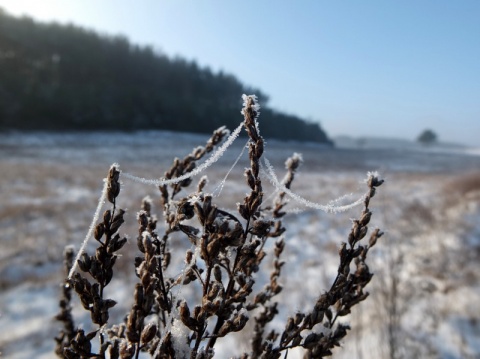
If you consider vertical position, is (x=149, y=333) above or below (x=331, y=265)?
above

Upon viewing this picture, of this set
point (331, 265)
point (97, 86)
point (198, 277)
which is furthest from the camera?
point (97, 86)

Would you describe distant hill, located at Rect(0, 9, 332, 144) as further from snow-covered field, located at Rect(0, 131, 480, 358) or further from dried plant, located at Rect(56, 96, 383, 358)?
dried plant, located at Rect(56, 96, 383, 358)

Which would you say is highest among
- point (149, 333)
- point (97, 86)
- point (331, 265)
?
point (97, 86)

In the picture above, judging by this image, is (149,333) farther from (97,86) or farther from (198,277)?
(97,86)

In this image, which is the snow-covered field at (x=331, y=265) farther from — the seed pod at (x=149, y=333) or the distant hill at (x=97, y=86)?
the distant hill at (x=97, y=86)

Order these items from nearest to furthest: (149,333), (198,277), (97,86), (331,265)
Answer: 1. (149,333)
2. (198,277)
3. (331,265)
4. (97,86)

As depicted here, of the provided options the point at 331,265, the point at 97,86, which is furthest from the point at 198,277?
the point at 97,86

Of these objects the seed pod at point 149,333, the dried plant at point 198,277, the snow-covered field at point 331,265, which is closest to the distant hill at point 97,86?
the snow-covered field at point 331,265

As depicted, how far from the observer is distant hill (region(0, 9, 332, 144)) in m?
34.0

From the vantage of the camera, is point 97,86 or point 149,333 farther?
point 97,86

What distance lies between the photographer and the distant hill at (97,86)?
34.0 metres

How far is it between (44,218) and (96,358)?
10.0 m

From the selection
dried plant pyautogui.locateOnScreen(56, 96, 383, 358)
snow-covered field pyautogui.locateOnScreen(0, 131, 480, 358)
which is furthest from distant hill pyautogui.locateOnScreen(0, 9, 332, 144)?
dried plant pyautogui.locateOnScreen(56, 96, 383, 358)

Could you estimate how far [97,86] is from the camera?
131ft
